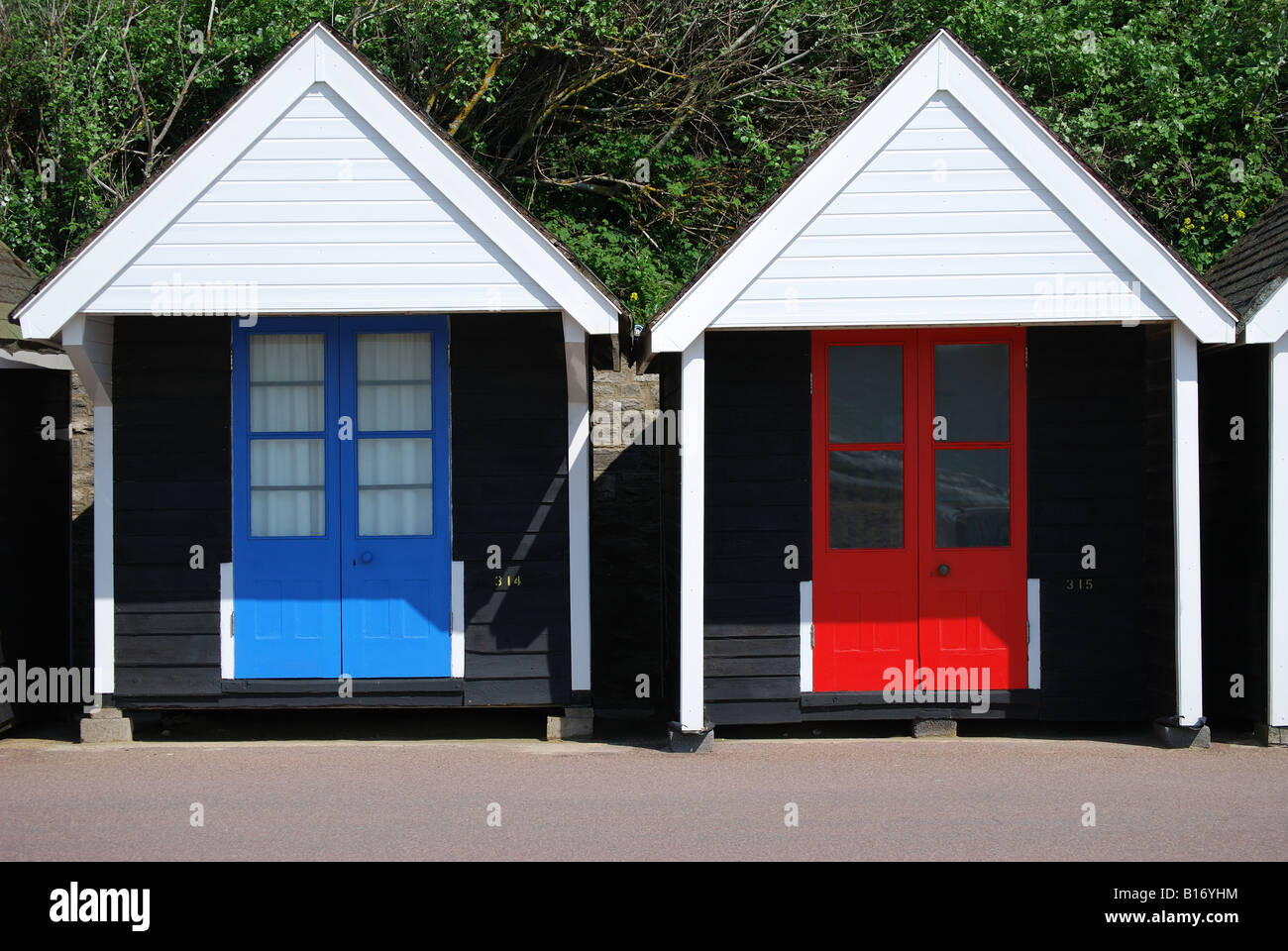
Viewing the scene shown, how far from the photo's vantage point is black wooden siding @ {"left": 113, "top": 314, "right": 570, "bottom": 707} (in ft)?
29.5

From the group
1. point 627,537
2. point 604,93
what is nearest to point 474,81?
point 604,93

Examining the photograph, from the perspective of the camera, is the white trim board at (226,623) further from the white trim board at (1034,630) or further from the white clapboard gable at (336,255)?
the white trim board at (1034,630)

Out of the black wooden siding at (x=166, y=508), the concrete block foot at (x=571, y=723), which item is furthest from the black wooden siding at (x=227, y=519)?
the concrete block foot at (x=571, y=723)

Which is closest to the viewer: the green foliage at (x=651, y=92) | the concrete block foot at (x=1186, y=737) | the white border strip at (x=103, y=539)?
the concrete block foot at (x=1186, y=737)

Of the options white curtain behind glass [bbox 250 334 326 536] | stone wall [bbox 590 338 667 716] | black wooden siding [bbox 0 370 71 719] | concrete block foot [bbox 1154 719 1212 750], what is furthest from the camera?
stone wall [bbox 590 338 667 716]

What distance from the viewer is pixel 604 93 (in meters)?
16.2

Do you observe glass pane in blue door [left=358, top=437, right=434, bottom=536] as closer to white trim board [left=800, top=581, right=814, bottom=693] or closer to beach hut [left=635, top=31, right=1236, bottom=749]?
beach hut [left=635, top=31, right=1236, bottom=749]

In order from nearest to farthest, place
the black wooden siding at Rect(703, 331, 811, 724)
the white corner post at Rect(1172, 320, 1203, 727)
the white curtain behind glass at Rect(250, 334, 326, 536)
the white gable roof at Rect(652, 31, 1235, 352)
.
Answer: the white gable roof at Rect(652, 31, 1235, 352)
the white corner post at Rect(1172, 320, 1203, 727)
the black wooden siding at Rect(703, 331, 811, 724)
the white curtain behind glass at Rect(250, 334, 326, 536)

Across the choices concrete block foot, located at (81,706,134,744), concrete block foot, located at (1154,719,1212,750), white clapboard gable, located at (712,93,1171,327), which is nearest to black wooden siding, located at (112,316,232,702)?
concrete block foot, located at (81,706,134,744)

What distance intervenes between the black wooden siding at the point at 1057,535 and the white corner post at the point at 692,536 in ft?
1.64

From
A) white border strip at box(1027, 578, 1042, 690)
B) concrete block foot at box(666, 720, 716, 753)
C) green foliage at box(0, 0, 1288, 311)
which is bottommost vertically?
concrete block foot at box(666, 720, 716, 753)

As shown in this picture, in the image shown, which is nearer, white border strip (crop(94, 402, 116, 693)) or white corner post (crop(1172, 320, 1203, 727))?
white corner post (crop(1172, 320, 1203, 727))

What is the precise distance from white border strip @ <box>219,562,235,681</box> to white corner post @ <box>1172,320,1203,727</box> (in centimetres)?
637

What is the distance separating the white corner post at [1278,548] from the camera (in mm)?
8266
